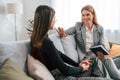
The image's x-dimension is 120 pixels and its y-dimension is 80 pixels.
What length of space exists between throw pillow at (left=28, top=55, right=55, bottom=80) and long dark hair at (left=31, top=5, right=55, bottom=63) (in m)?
0.05

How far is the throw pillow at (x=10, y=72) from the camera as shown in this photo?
64.2 inches

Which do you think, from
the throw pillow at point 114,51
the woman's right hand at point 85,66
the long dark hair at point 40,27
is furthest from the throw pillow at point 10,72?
the throw pillow at point 114,51

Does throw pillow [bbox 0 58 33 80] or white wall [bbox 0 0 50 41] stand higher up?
white wall [bbox 0 0 50 41]

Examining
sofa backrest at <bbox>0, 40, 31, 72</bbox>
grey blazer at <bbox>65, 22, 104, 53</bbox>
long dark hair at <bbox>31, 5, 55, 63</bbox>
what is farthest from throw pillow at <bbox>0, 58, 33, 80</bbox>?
grey blazer at <bbox>65, 22, 104, 53</bbox>

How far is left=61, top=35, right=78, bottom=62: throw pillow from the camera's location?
108 inches

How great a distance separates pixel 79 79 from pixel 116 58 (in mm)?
934

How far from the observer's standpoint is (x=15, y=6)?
12.7 feet

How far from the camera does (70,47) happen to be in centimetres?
281

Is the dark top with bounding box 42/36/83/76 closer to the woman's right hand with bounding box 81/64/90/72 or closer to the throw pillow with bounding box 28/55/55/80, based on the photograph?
the throw pillow with bounding box 28/55/55/80

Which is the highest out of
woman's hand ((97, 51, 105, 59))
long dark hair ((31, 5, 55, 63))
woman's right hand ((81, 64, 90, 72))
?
long dark hair ((31, 5, 55, 63))

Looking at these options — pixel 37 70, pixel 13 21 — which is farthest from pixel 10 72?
pixel 13 21

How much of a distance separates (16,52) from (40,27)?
304 millimetres

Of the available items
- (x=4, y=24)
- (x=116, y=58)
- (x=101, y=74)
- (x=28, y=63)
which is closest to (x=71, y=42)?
(x=116, y=58)

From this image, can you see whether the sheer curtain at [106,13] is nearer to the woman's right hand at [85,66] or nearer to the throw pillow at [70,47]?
the throw pillow at [70,47]
